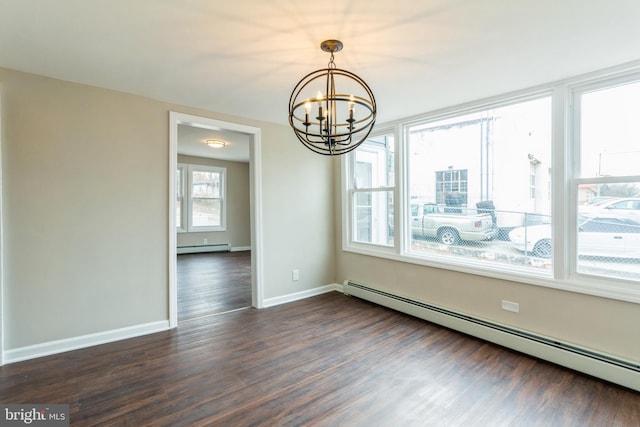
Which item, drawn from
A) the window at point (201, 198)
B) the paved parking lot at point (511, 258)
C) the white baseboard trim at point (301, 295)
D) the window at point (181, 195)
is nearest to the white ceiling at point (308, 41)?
the paved parking lot at point (511, 258)

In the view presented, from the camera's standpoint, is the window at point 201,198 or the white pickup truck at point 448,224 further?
the window at point 201,198

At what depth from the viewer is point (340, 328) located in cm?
319

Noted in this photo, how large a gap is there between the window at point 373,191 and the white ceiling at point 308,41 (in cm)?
130

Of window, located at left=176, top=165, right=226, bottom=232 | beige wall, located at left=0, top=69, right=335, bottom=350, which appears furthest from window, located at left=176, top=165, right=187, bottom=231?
beige wall, located at left=0, top=69, right=335, bottom=350

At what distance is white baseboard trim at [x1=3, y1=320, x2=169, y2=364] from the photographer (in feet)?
8.17

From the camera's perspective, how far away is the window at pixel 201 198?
758 cm

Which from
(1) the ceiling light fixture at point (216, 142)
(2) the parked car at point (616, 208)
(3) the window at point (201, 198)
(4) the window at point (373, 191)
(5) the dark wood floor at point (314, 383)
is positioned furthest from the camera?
(3) the window at point (201, 198)

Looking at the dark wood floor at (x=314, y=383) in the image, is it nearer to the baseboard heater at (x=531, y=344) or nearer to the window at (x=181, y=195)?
the baseboard heater at (x=531, y=344)

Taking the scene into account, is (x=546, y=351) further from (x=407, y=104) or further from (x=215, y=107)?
(x=215, y=107)

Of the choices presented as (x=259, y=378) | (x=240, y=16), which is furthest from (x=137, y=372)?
(x=240, y=16)

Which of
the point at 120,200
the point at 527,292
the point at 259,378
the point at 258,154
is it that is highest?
the point at 258,154

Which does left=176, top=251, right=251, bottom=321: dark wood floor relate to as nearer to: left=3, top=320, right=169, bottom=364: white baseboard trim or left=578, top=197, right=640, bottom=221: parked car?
left=3, top=320, right=169, bottom=364: white baseboard trim

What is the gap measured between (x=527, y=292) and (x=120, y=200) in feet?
13.1

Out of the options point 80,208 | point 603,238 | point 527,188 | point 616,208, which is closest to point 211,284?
point 80,208
